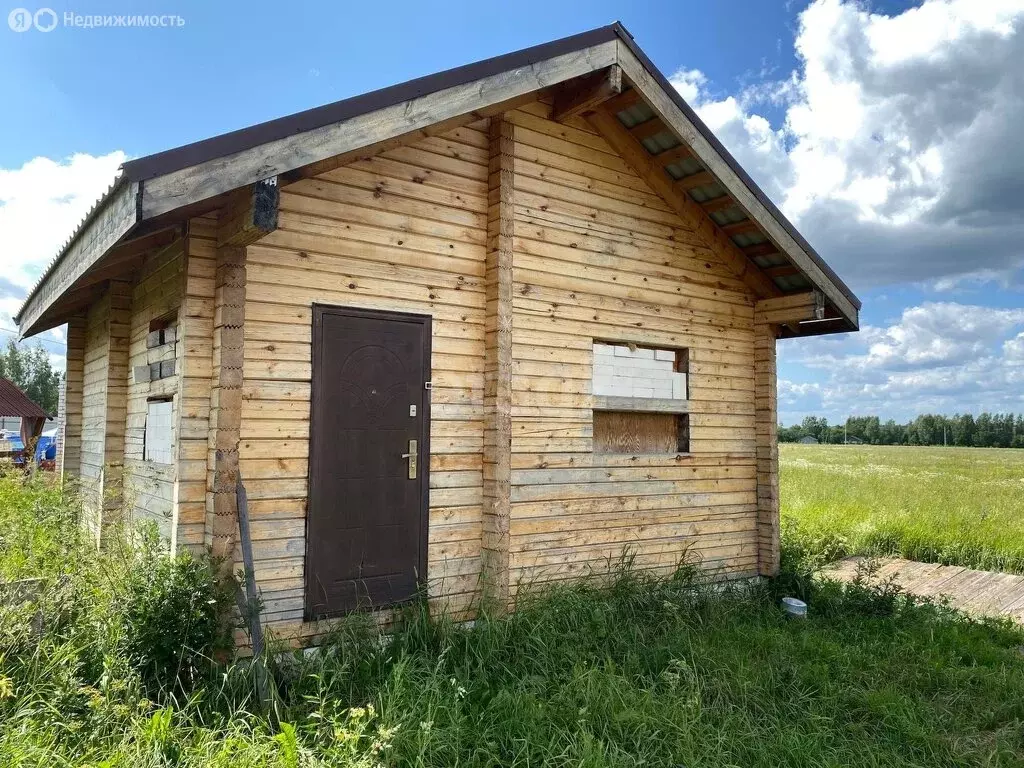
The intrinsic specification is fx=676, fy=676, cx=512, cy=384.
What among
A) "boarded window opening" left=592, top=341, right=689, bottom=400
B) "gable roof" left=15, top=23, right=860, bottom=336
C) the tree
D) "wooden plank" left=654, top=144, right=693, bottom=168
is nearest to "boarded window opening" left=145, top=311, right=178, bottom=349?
"gable roof" left=15, top=23, right=860, bottom=336

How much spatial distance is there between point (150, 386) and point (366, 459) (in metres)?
2.38

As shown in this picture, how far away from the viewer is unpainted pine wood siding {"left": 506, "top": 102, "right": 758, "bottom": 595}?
19.6 feet

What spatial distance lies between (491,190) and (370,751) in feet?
14.4

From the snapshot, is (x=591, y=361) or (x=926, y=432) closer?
(x=591, y=361)

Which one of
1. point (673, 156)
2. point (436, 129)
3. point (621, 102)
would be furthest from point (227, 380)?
point (673, 156)

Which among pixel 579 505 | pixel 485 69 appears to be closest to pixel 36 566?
pixel 579 505

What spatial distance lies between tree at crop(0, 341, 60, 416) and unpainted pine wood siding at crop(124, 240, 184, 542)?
62.0m

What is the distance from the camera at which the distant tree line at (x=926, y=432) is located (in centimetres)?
7338

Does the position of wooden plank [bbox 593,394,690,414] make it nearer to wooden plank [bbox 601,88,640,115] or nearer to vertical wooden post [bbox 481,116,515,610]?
vertical wooden post [bbox 481,116,515,610]

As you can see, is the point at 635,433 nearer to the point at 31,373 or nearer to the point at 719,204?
the point at 719,204

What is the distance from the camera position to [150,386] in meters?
6.02

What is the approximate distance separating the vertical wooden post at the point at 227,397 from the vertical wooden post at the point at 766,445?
5666 millimetres

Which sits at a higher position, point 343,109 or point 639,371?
point 343,109

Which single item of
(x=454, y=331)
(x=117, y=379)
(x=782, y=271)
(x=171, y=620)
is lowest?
(x=171, y=620)
